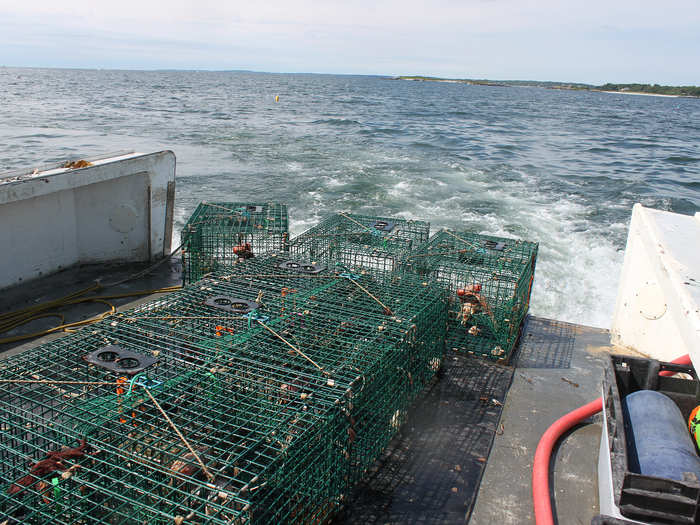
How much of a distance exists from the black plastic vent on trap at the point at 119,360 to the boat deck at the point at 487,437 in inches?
61.0

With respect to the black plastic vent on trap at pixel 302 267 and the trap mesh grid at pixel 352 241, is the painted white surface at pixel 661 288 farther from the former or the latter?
the black plastic vent on trap at pixel 302 267

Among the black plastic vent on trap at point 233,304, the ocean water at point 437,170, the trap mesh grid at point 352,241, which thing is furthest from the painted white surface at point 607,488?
the ocean water at point 437,170

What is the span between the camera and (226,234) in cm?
667

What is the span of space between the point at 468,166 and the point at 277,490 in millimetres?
20331

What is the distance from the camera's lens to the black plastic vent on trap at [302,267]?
4910 mm

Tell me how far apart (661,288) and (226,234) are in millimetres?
4844

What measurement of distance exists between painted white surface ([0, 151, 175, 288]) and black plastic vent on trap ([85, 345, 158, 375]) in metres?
3.57

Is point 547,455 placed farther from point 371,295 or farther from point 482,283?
point 482,283

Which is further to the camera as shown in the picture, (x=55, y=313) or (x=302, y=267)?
(x=55, y=313)

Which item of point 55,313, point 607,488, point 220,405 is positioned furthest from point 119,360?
point 55,313

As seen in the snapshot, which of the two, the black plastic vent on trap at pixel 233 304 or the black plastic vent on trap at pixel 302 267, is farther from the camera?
the black plastic vent on trap at pixel 302 267

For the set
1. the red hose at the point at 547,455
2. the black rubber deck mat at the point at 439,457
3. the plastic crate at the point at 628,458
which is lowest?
the black rubber deck mat at the point at 439,457

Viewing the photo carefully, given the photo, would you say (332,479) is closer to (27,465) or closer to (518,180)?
(27,465)

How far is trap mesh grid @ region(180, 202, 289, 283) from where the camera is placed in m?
6.39
